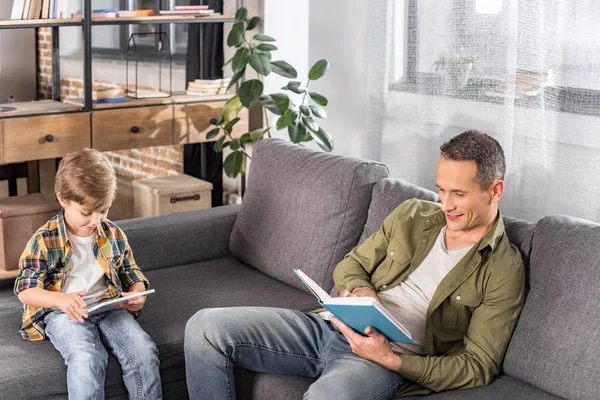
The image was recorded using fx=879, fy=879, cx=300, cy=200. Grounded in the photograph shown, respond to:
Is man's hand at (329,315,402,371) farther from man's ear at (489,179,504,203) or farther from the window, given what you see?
the window

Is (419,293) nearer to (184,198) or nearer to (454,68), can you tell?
(454,68)

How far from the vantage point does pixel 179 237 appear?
3.44 m

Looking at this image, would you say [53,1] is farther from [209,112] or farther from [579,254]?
[579,254]

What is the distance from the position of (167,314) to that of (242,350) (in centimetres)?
51

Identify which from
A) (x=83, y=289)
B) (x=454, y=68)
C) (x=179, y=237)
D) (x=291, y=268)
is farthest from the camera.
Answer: (x=454, y=68)

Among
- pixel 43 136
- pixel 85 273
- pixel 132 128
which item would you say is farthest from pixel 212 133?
pixel 85 273

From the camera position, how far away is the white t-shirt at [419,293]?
2.44 m

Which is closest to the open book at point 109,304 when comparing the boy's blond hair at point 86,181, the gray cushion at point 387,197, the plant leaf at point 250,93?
the boy's blond hair at point 86,181

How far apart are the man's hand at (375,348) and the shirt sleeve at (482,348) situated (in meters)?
0.03

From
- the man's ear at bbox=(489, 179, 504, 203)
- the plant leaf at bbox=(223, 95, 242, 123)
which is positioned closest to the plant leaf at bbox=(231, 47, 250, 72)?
the plant leaf at bbox=(223, 95, 242, 123)

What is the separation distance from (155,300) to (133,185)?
5.97ft

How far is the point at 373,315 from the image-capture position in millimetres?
2168

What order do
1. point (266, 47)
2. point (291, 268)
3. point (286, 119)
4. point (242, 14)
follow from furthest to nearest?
1. point (242, 14)
2. point (266, 47)
3. point (286, 119)
4. point (291, 268)

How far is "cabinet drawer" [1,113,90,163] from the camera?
13.1ft
